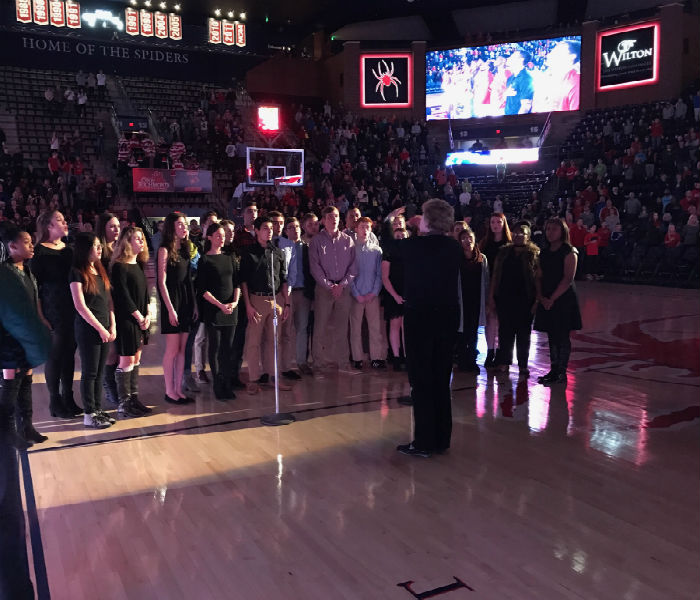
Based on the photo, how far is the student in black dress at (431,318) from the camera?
159 inches

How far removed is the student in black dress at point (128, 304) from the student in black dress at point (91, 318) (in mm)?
95

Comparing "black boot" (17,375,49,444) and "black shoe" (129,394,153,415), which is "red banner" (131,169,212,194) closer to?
"black shoe" (129,394,153,415)

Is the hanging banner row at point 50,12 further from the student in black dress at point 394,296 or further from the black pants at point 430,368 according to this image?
the black pants at point 430,368

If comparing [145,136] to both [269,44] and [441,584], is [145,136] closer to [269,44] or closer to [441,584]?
[269,44]

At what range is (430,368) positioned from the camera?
4.12m

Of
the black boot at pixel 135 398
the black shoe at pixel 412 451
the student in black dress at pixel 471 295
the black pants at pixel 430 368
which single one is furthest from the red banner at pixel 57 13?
the black shoe at pixel 412 451

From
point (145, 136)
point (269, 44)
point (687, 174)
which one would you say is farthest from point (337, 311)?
point (269, 44)

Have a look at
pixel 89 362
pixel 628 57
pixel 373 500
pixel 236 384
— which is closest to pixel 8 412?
pixel 373 500

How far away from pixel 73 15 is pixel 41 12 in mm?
1091

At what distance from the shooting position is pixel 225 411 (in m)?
5.19

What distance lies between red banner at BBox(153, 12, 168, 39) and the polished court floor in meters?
23.5

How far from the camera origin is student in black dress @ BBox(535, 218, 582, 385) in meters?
5.96

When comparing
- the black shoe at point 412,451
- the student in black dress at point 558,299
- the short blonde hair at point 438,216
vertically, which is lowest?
the black shoe at point 412,451

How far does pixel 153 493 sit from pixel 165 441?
89 cm
